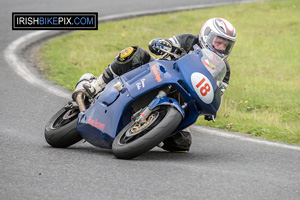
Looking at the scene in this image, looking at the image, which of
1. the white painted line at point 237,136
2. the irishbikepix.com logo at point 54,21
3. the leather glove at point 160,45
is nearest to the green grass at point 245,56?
the white painted line at point 237,136

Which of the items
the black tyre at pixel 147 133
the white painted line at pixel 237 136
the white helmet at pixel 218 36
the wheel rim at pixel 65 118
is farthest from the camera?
the white painted line at pixel 237 136

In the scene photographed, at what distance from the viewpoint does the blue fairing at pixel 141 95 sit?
550cm

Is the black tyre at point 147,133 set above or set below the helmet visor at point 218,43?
below

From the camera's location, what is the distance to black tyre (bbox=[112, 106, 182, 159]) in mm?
5141

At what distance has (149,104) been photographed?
17.8 feet

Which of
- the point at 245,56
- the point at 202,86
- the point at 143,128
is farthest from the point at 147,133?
the point at 245,56

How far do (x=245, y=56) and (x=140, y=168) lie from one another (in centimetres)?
740

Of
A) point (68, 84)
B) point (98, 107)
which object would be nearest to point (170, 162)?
point (98, 107)

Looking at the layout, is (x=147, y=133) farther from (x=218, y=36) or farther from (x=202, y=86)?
(x=218, y=36)

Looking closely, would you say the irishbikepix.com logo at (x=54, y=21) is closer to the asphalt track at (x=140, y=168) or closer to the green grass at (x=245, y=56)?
the green grass at (x=245, y=56)

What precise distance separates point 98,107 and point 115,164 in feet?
2.61

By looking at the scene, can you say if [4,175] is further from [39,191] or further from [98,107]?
[98,107]

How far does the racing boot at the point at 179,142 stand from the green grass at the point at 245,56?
4.78ft

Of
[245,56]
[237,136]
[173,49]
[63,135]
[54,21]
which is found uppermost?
[173,49]
